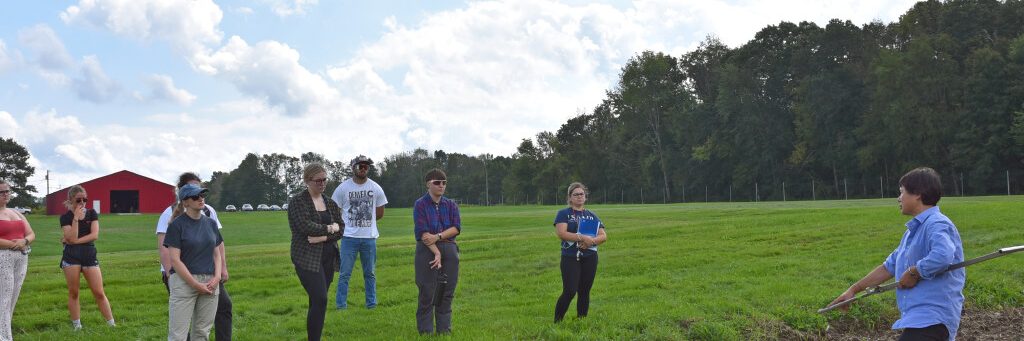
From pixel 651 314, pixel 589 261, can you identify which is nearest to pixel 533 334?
pixel 589 261

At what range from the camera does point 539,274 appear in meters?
14.6

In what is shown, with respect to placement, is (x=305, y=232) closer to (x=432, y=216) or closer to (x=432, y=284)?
(x=432, y=216)

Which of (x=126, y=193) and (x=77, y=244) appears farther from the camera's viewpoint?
(x=126, y=193)

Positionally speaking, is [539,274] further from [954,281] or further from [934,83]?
[934,83]

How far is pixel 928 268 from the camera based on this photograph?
4875 millimetres

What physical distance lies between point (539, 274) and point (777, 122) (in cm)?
7022

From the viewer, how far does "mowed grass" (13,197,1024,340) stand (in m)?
9.47

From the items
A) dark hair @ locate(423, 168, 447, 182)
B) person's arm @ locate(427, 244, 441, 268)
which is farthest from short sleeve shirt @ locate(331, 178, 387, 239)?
person's arm @ locate(427, 244, 441, 268)

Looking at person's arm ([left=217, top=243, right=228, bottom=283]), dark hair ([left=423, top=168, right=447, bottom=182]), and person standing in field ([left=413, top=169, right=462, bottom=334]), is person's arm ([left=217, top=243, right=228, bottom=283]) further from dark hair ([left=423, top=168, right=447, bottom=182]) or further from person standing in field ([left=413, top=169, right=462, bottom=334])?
dark hair ([left=423, top=168, right=447, bottom=182])

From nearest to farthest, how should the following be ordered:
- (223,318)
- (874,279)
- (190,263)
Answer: (874,279)
(190,263)
(223,318)

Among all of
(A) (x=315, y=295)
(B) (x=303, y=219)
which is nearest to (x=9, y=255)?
(B) (x=303, y=219)

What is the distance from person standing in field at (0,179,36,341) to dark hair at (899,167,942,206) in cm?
829

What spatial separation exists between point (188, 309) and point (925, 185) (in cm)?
603

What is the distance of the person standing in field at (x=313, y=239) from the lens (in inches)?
305
